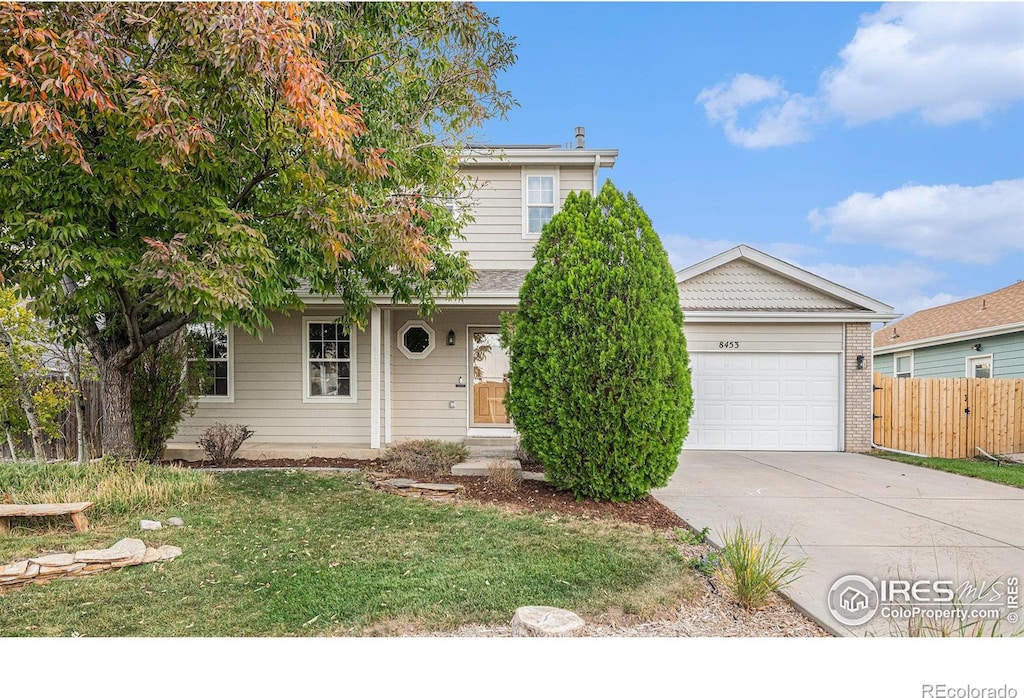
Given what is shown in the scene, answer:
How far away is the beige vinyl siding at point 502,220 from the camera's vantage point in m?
10.3

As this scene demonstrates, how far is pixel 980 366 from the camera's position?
13.2m

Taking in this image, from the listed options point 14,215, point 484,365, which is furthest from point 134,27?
point 484,365

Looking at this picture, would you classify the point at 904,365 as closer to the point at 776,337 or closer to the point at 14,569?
the point at 776,337

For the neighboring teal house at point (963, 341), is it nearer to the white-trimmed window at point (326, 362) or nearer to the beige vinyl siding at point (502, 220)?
the beige vinyl siding at point (502, 220)

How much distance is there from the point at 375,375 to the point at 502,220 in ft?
12.7

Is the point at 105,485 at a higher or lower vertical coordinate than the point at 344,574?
higher

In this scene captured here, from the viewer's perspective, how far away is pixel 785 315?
390 inches

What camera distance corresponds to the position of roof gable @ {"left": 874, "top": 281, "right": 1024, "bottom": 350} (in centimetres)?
1262

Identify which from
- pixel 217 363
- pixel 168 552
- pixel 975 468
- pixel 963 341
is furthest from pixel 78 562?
pixel 963 341

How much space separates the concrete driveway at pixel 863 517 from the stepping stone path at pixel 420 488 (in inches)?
95.5

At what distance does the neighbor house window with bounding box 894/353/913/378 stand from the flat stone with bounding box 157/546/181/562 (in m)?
18.8

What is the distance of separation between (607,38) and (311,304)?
6232 millimetres

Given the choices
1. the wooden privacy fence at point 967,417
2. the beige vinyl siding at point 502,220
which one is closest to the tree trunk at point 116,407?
the beige vinyl siding at point 502,220

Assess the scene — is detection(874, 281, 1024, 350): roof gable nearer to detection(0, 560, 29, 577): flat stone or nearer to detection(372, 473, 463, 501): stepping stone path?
detection(372, 473, 463, 501): stepping stone path
